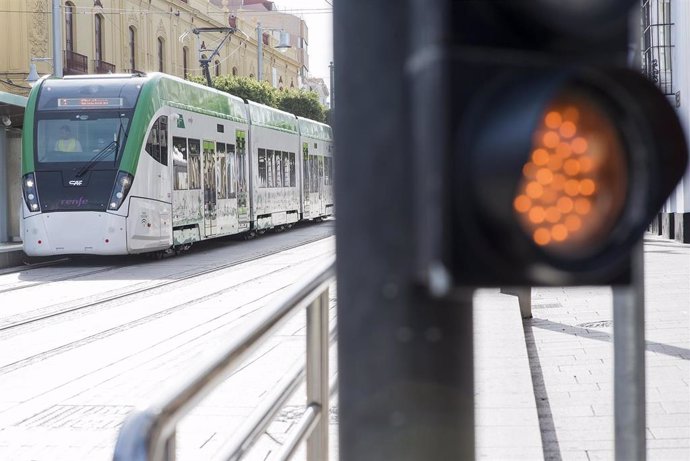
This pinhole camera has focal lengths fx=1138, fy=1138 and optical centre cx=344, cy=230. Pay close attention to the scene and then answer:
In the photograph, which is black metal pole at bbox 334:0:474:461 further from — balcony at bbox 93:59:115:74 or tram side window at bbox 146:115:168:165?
balcony at bbox 93:59:115:74

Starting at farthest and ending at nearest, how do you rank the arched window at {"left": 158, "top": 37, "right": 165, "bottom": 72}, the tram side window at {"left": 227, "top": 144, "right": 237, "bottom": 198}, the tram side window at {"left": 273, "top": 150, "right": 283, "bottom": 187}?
the arched window at {"left": 158, "top": 37, "right": 165, "bottom": 72}, the tram side window at {"left": 273, "top": 150, "right": 283, "bottom": 187}, the tram side window at {"left": 227, "top": 144, "right": 237, "bottom": 198}

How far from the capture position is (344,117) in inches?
51.0

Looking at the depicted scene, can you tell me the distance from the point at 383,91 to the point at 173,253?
22128mm

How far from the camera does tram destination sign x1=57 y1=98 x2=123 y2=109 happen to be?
66.7 feet

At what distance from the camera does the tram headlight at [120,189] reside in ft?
65.5

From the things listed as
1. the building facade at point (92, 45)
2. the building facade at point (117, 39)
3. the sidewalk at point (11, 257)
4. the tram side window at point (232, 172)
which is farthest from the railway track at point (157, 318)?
the building facade at point (117, 39)

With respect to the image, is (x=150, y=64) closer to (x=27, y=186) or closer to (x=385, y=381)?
(x=27, y=186)

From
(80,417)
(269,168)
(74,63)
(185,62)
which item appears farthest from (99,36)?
(80,417)

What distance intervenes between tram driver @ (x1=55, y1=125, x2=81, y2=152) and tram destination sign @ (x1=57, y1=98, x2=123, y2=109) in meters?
0.41

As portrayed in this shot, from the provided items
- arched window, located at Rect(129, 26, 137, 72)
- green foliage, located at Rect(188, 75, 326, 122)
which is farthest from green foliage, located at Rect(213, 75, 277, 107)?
arched window, located at Rect(129, 26, 137, 72)

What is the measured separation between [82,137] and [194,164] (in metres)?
3.23

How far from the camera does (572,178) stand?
44.2 inches

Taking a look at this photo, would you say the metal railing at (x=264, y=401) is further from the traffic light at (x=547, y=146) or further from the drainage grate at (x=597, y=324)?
the drainage grate at (x=597, y=324)

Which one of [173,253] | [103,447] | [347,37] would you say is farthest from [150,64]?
[347,37]
